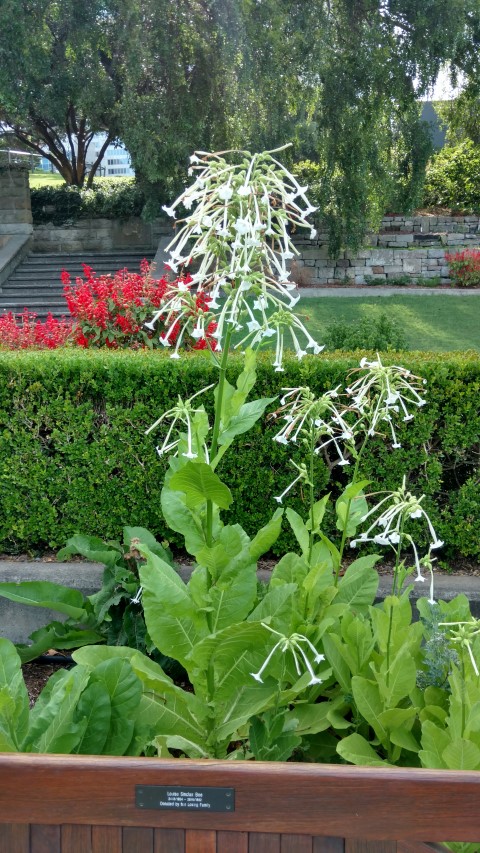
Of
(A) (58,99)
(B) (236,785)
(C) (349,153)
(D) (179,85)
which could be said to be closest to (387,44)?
(C) (349,153)

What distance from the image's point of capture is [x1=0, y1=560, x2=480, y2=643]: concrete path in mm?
4449

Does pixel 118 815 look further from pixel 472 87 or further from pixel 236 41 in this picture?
pixel 472 87

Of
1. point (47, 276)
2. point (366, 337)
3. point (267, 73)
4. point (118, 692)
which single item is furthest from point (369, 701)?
point (47, 276)

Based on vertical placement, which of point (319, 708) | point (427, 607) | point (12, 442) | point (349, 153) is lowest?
point (319, 708)

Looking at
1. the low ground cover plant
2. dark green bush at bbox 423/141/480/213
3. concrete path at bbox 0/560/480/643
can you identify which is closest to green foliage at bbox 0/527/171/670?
concrete path at bbox 0/560/480/643

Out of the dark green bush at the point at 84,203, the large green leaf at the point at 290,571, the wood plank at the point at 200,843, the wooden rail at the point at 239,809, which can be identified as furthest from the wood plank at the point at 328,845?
the dark green bush at the point at 84,203

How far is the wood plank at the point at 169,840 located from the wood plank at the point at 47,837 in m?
0.25

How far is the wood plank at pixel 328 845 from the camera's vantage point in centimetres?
200

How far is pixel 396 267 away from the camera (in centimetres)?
1675

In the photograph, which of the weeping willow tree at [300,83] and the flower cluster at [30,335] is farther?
the weeping willow tree at [300,83]

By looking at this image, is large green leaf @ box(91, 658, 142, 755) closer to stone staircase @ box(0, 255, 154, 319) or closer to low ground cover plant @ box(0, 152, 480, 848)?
low ground cover plant @ box(0, 152, 480, 848)

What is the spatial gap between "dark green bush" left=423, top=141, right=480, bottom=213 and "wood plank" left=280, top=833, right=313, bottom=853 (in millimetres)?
18504

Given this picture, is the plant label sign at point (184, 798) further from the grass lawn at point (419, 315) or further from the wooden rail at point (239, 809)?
the grass lawn at point (419, 315)

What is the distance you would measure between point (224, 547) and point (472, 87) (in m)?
16.6
